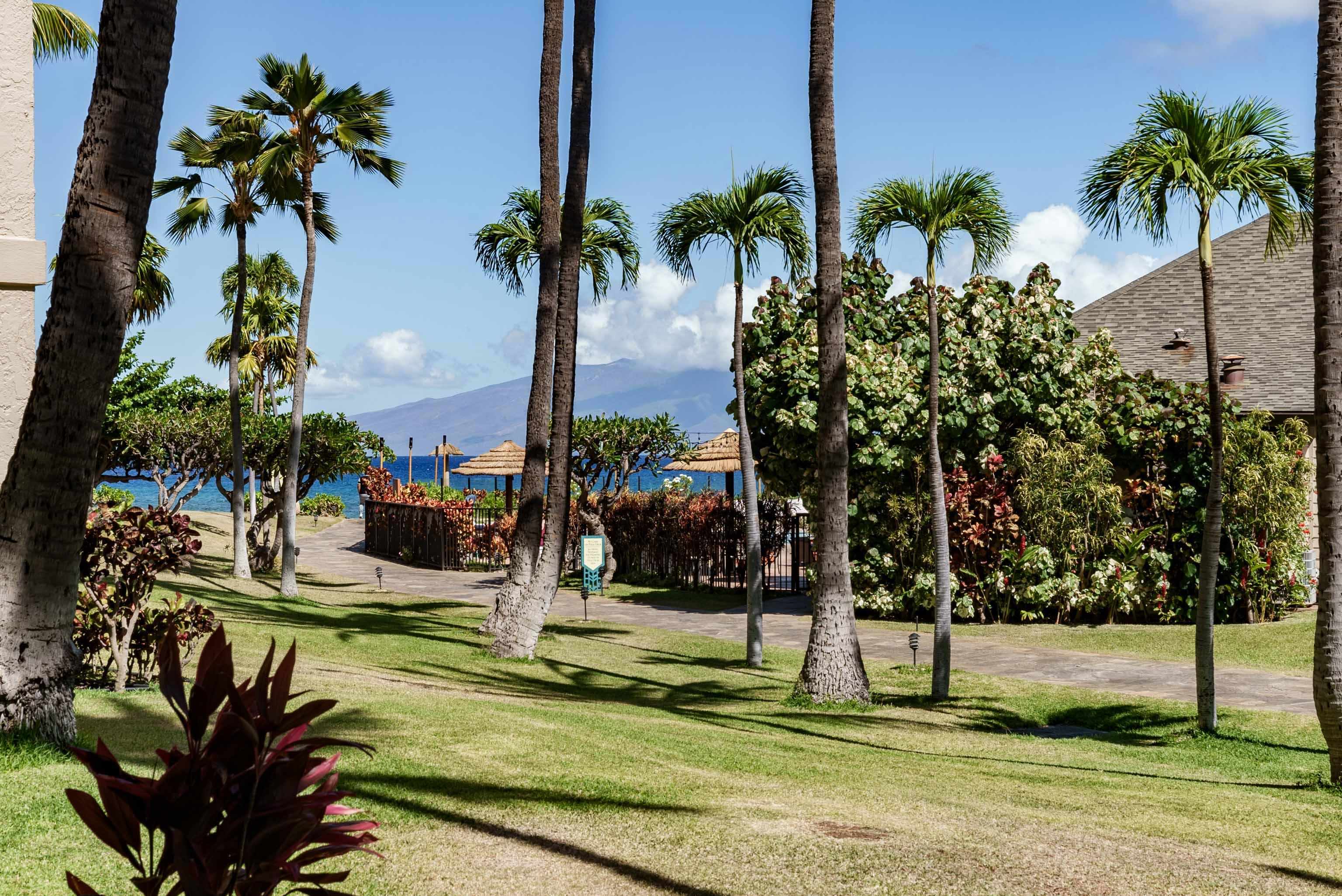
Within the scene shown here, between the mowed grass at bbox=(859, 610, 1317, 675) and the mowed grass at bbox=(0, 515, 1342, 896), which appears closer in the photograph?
the mowed grass at bbox=(0, 515, 1342, 896)

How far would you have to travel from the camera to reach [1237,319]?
Result: 976 inches

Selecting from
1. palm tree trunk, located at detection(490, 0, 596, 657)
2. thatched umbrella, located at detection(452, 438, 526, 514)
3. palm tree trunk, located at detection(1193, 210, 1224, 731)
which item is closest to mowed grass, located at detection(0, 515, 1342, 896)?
palm tree trunk, located at detection(1193, 210, 1224, 731)

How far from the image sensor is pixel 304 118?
2275cm

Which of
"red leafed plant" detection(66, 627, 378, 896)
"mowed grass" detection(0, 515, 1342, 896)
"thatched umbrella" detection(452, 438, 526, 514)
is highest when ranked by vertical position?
"thatched umbrella" detection(452, 438, 526, 514)

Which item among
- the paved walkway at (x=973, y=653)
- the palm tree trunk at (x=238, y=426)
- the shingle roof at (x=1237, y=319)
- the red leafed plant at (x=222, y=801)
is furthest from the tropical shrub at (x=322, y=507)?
the red leafed plant at (x=222, y=801)

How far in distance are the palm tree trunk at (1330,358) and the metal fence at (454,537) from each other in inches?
936

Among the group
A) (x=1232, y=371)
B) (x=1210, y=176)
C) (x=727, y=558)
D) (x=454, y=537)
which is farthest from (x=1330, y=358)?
(x=454, y=537)

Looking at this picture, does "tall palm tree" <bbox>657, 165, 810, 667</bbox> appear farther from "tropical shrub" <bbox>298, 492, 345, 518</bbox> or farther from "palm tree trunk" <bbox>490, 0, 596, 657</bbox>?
"tropical shrub" <bbox>298, 492, 345, 518</bbox>

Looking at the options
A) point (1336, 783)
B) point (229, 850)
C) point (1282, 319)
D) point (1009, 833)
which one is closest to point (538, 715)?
point (1009, 833)

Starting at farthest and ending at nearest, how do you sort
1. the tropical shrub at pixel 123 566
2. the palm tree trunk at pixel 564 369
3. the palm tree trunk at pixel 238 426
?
the palm tree trunk at pixel 238 426 → the palm tree trunk at pixel 564 369 → the tropical shrub at pixel 123 566

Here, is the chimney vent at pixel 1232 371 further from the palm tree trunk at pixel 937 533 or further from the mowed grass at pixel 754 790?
the palm tree trunk at pixel 937 533

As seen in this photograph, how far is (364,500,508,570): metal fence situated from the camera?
1230 inches

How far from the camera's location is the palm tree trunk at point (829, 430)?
12.8m

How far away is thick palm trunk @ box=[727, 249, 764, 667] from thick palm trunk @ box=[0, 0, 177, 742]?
32.7ft
